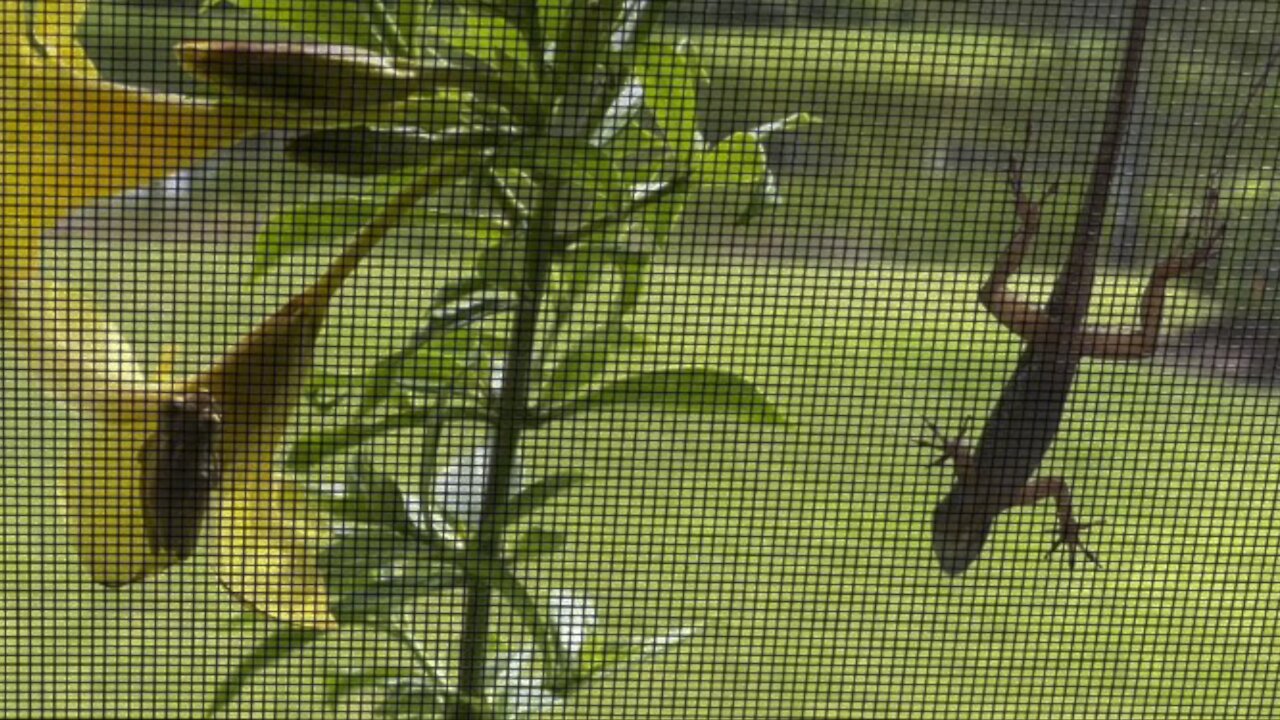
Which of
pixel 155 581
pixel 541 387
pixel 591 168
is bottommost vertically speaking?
pixel 155 581

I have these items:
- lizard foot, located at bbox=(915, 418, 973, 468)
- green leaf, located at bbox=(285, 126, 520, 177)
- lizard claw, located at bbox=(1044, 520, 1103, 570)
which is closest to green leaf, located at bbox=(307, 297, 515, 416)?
green leaf, located at bbox=(285, 126, 520, 177)

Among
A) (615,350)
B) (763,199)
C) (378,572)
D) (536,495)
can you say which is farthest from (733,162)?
(378,572)

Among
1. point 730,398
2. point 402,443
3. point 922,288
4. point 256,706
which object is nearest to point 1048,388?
point 922,288

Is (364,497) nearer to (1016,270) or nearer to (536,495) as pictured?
(536,495)

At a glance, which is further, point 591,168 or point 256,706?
point 256,706

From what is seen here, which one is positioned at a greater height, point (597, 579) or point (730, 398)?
point (730, 398)

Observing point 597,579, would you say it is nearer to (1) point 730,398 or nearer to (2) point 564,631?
(2) point 564,631
